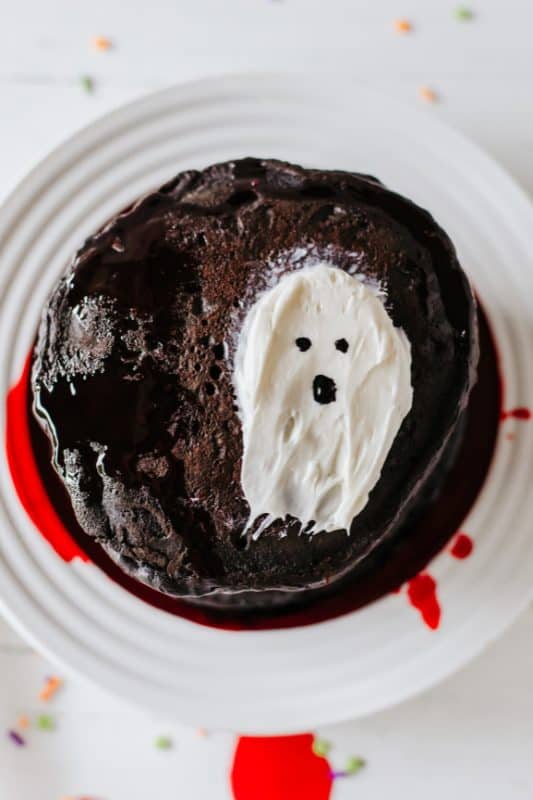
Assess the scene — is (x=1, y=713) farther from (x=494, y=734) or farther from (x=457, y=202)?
(x=457, y=202)

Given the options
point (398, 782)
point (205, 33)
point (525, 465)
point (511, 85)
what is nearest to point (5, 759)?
point (398, 782)

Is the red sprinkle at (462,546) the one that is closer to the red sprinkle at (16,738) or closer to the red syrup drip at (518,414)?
the red syrup drip at (518,414)

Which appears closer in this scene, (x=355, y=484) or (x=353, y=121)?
(x=355, y=484)

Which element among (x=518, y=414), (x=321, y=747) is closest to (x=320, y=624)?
(x=321, y=747)

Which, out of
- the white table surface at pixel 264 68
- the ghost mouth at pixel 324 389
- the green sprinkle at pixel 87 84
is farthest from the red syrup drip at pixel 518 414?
the green sprinkle at pixel 87 84

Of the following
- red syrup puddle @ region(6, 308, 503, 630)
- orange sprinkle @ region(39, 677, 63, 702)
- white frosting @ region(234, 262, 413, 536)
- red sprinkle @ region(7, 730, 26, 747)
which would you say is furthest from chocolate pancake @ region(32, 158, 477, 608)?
red sprinkle @ region(7, 730, 26, 747)

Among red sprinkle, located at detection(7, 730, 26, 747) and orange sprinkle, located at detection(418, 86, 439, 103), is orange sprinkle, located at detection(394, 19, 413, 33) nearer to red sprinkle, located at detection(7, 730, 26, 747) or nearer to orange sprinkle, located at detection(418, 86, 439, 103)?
orange sprinkle, located at detection(418, 86, 439, 103)

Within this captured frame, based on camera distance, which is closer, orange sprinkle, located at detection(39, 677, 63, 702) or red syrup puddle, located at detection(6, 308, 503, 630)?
red syrup puddle, located at detection(6, 308, 503, 630)
